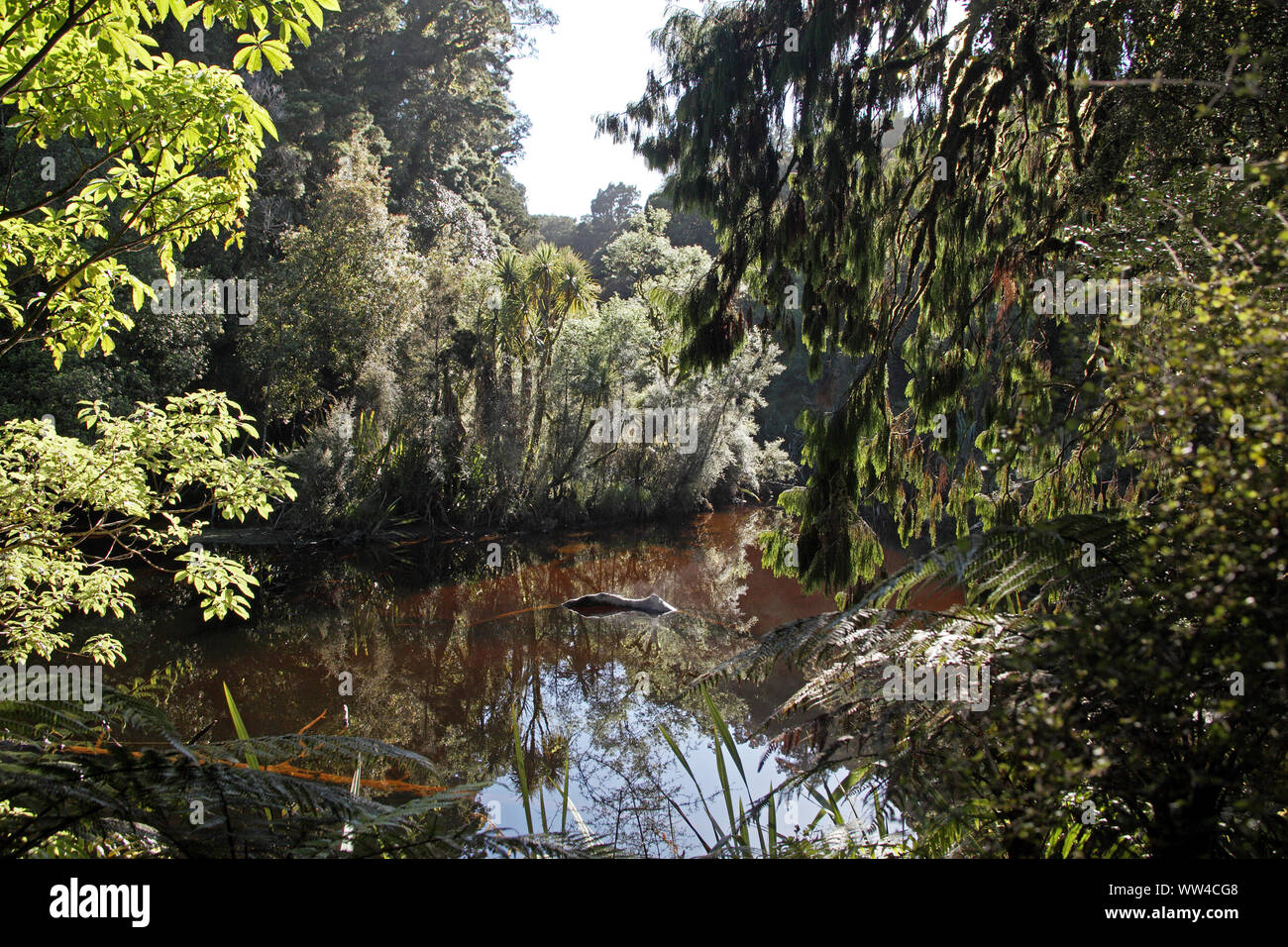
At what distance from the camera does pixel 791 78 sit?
193 inches

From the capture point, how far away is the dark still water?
696 centimetres

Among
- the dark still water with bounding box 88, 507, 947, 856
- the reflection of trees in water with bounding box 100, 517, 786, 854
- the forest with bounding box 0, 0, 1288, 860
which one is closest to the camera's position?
the forest with bounding box 0, 0, 1288, 860

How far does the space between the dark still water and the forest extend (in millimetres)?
81

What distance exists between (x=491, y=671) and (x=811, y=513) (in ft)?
20.1

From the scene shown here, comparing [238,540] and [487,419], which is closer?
[238,540]

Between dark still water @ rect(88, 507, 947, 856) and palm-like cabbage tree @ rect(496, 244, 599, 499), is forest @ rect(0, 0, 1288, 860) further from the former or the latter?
palm-like cabbage tree @ rect(496, 244, 599, 499)

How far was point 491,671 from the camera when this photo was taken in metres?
9.77

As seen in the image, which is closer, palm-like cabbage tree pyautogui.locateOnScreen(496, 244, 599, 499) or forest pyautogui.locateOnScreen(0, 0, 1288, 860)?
forest pyautogui.locateOnScreen(0, 0, 1288, 860)

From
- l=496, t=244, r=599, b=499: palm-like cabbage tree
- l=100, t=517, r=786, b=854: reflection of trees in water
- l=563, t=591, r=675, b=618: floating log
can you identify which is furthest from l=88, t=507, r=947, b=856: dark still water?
l=496, t=244, r=599, b=499: palm-like cabbage tree

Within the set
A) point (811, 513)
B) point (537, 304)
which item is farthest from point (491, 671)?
point (537, 304)

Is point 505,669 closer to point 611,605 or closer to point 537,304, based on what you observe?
point 611,605

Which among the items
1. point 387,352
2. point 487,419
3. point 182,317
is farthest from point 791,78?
point 182,317
